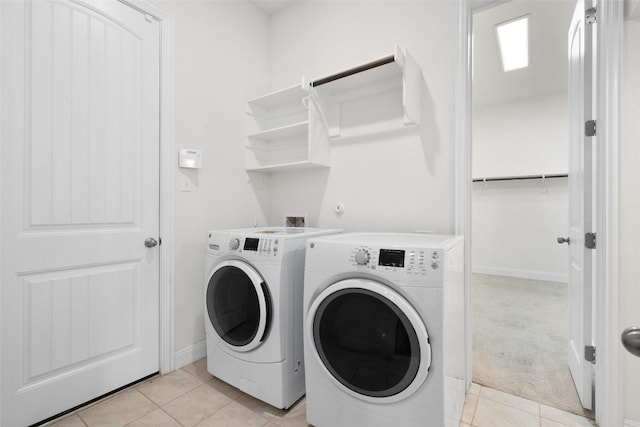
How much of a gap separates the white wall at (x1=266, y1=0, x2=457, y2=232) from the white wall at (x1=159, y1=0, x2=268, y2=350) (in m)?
0.31

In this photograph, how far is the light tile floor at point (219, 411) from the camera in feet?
4.63

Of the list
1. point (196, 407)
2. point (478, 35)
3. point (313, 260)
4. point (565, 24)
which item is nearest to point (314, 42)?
point (478, 35)

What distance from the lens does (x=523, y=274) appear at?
417 cm

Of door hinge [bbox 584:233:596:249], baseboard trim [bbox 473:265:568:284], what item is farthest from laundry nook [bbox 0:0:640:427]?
baseboard trim [bbox 473:265:568:284]

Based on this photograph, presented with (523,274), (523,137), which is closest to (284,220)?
(523,274)

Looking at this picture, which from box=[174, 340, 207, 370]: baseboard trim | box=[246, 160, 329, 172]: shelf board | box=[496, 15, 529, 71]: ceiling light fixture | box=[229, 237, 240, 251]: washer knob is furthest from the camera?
box=[496, 15, 529, 71]: ceiling light fixture

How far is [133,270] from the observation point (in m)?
1.71

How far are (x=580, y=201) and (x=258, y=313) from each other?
69.7 inches

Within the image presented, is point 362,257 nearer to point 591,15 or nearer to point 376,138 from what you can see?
point 376,138

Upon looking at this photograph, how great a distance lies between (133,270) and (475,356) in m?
2.31

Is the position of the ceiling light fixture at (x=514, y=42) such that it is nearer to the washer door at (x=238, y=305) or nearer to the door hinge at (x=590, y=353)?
the door hinge at (x=590, y=353)

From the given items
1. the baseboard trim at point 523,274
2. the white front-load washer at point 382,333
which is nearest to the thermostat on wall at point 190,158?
the white front-load washer at point 382,333

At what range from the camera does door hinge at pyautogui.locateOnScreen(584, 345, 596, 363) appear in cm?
142

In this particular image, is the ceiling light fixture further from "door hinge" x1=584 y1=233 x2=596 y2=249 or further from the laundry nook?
"door hinge" x1=584 y1=233 x2=596 y2=249
